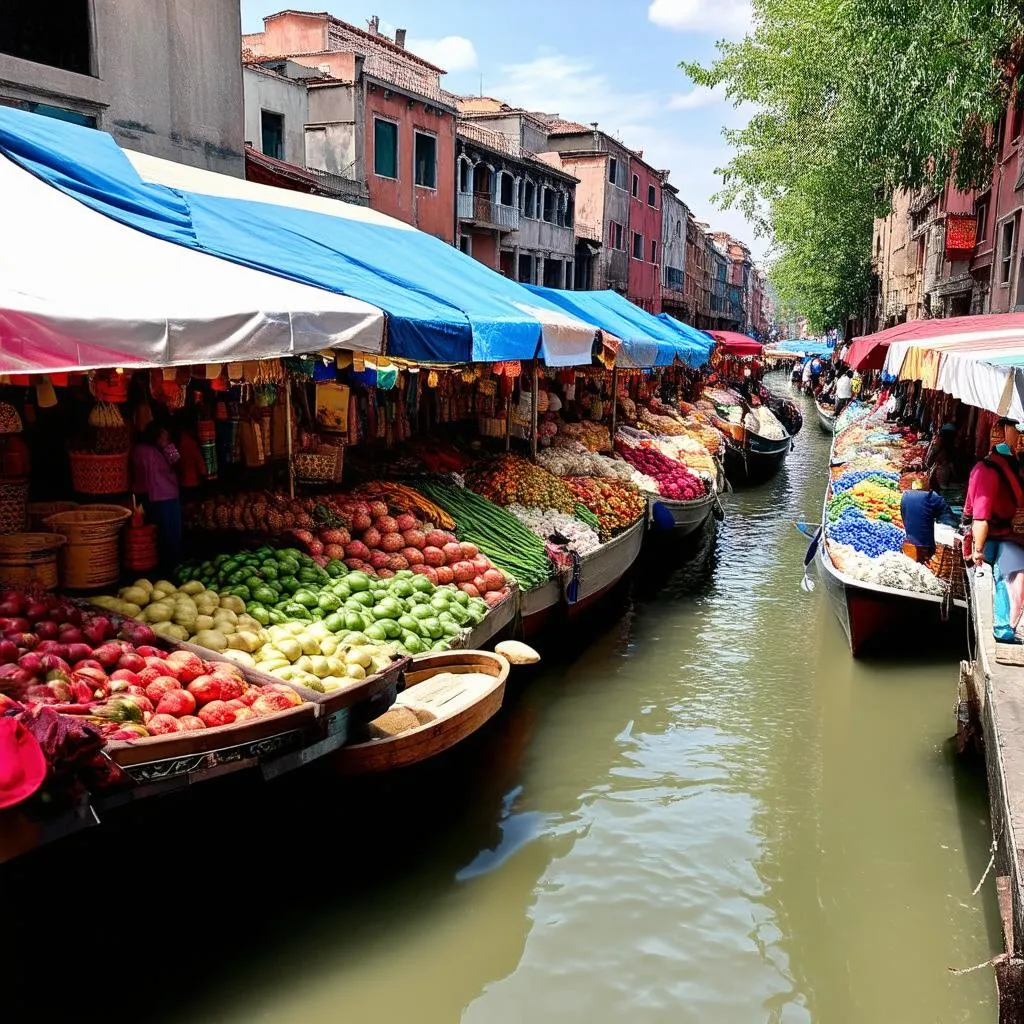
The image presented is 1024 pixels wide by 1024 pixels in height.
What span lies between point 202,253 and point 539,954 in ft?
17.7

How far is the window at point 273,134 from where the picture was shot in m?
22.8

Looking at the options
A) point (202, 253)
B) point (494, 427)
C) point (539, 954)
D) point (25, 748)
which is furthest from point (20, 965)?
point (494, 427)

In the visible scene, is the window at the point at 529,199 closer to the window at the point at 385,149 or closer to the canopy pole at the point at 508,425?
the window at the point at 385,149

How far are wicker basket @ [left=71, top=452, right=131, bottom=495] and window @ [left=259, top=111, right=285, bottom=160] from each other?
57.9 ft

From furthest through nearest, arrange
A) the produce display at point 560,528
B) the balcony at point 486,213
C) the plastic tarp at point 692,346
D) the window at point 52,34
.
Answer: the balcony at point 486,213 < the plastic tarp at point 692,346 < the window at point 52,34 < the produce display at point 560,528

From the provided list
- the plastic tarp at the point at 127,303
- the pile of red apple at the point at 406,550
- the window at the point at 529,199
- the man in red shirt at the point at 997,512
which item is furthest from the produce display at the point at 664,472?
the window at the point at 529,199

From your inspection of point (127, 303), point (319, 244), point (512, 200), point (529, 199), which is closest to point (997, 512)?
point (319, 244)

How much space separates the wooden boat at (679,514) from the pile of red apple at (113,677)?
27.4 feet

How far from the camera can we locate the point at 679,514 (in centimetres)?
1346

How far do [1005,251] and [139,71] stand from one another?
1763 cm

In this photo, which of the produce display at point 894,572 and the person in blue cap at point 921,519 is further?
the person in blue cap at point 921,519

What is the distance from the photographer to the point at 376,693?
17.8ft

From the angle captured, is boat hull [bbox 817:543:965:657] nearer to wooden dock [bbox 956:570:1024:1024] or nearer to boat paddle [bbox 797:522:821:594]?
wooden dock [bbox 956:570:1024:1024]

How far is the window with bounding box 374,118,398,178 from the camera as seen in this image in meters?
24.3
